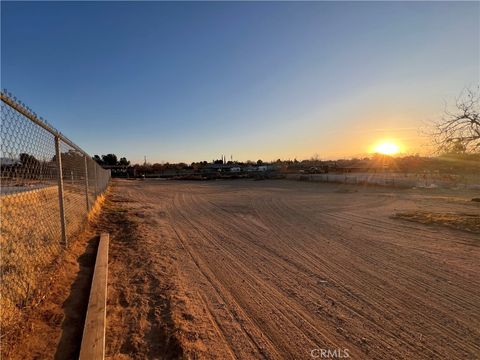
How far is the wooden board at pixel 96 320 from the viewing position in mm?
2758

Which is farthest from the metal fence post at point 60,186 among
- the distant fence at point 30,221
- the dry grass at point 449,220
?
the dry grass at point 449,220

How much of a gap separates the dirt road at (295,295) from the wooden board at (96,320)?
0.14 meters

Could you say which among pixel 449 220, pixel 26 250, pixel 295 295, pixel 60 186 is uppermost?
pixel 60 186

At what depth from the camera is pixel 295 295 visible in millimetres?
4270

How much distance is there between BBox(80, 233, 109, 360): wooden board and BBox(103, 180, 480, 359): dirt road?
0.45ft

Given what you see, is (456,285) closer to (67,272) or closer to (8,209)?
(67,272)

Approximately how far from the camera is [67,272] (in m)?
4.73

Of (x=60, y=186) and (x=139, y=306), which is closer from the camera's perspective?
(x=139, y=306)

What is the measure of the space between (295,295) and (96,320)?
2590 millimetres

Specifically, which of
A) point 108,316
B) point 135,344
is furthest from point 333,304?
point 108,316

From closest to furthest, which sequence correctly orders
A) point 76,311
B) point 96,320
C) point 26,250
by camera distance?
point 96,320 < point 76,311 < point 26,250

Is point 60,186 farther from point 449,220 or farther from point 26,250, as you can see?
point 449,220

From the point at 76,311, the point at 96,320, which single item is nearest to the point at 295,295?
the point at 96,320

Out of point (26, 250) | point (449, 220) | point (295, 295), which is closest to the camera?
point (295, 295)
